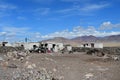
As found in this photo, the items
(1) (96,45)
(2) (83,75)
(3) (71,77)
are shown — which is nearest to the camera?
(3) (71,77)

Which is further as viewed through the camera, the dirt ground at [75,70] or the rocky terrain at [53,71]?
the dirt ground at [75,70]

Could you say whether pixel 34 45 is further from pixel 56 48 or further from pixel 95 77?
pixel 95 77

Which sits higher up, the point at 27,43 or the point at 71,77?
the point at 27,43

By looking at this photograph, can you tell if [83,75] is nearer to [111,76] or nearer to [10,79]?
[111,76]

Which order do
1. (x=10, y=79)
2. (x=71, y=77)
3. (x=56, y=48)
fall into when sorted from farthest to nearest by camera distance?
(x=56, y=48), (x=71, y=77), (x=10, y=79)

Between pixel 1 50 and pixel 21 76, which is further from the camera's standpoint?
pixel 1 50

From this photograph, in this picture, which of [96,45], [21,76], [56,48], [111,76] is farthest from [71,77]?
[96,45]

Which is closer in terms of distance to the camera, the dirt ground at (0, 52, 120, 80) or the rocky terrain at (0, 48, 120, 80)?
the rocky terrain at (0, 48, 120, 80)

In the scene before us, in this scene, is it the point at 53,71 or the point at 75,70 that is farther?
the point at 75,70

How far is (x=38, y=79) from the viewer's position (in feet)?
61.9

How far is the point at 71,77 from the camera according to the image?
22172mm

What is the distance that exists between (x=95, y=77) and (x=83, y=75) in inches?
53.2

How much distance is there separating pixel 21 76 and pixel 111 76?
850 cm

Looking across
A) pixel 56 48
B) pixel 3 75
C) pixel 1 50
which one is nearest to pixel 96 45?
pixel 56 48
